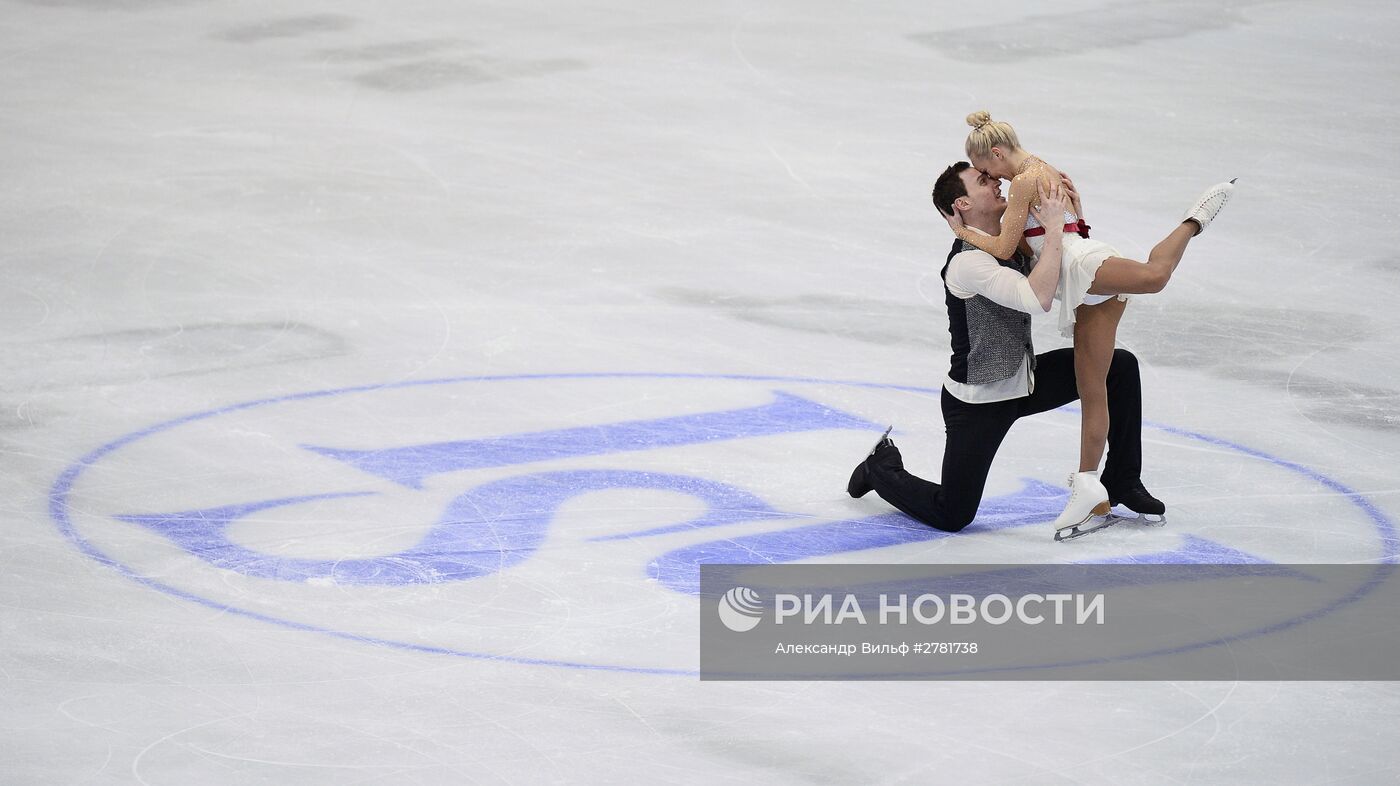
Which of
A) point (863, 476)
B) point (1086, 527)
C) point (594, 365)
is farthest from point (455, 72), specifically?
point (1086, 527)

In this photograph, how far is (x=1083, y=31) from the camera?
582 inches

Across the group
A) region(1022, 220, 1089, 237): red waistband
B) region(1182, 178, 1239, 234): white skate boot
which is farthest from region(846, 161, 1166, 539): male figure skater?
region(1182, 178, 1239, 234): white skate boot

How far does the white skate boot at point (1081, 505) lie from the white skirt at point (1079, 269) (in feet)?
1.72

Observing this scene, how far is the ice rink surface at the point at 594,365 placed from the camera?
14.5 ft

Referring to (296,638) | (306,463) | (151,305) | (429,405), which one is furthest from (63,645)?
(151,305)

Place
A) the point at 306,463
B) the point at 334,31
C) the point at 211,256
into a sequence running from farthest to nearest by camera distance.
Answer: the point at 334,31, the point at 211,256, the point at 306,463

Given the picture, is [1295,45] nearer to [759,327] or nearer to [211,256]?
[759,327]

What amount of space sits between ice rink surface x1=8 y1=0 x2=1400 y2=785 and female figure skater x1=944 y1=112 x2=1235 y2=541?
25 cm

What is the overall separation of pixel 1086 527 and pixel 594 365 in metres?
2.85

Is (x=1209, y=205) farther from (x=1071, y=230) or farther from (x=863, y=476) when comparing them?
(x=863, y=476)

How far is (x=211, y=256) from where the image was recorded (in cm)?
935

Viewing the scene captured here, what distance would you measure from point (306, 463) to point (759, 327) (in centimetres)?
285

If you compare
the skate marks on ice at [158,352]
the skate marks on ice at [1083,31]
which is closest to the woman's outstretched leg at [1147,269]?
the skate marks on ice at [158,352]

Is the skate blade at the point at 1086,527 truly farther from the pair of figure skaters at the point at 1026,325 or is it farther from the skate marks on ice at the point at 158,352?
the skate marks on ice at the point at 158,352
